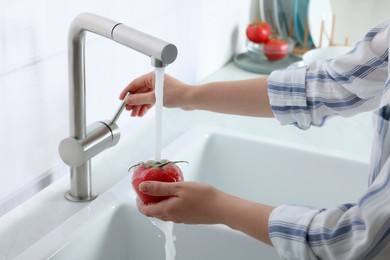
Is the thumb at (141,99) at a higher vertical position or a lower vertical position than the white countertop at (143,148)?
higher

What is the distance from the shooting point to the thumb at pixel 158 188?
86cm

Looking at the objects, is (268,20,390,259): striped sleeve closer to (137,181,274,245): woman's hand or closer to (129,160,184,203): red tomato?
(137,181,274,245): woman's hand

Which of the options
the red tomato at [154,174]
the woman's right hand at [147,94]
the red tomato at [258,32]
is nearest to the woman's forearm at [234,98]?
the woman's right hand at [147,94]

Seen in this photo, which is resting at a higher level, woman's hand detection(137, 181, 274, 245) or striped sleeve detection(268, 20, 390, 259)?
striped sleeve detection(268, 20, 390, 259)

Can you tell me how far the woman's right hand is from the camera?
112 centimetres

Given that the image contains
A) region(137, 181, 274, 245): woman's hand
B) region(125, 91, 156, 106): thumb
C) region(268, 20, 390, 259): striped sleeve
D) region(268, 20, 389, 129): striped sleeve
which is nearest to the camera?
region(268, 20, 390, 259): striped sleeve

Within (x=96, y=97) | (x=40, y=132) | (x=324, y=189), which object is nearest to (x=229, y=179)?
(x=324, y=189)

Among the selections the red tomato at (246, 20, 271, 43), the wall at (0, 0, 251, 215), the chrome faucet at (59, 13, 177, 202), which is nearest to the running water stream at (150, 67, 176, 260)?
the chrome faucet at (59, 13, 177, 202)

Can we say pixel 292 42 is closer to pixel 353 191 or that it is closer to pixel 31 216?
pixel 353 191

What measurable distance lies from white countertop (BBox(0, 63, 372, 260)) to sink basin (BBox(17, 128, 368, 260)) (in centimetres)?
4

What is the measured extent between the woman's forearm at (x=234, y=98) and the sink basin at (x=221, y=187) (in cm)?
20

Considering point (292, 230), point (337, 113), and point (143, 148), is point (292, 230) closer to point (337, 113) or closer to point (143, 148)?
point (337, 113)

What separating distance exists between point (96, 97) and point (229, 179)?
1.21 feet

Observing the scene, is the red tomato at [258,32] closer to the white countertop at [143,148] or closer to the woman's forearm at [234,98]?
the white countertop at [143,148]
